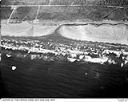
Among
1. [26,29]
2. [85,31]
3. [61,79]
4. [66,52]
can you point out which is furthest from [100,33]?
[26,29]

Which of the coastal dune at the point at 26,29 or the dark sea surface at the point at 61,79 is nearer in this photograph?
the dark sea surface at the point at 61,79

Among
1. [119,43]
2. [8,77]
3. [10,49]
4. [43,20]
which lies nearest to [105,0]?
[119,43]

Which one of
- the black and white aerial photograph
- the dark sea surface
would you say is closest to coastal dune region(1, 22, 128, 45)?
the black and white aerial photograph

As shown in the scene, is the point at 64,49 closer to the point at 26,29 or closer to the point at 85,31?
the point at 85,31

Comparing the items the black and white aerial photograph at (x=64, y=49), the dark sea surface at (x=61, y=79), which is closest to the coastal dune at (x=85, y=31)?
the black and white aerial photograph at (x=64, y=49)

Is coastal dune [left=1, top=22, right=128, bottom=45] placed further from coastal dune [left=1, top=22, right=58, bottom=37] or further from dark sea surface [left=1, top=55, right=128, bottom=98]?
dark sea surface [left=1, top=55, right=128, bottom=98]

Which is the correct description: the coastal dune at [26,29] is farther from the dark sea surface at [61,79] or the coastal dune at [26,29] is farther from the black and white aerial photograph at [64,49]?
the dark sea surface at [61,79]

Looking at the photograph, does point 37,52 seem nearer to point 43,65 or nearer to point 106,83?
point 43,65
